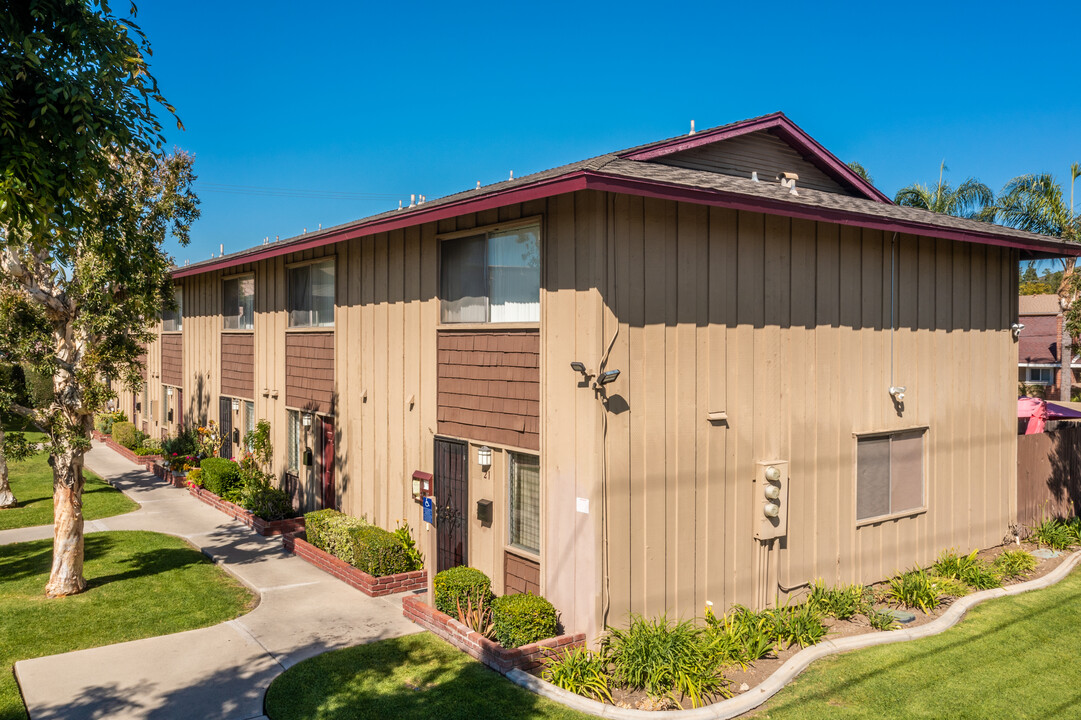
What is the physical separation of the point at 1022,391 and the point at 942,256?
97.6 feet

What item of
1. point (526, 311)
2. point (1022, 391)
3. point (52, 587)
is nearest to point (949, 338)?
point (526, 311)

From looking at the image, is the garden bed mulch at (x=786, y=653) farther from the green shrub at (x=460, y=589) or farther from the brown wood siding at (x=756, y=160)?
the brown wood siding at (x=756, y=160)

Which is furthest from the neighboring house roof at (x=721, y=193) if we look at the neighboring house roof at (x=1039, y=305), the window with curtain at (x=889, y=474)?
the neighboring house roof at (x=1039, y=305)

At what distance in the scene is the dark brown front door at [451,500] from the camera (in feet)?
33.8

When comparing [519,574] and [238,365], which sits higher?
[238,365]

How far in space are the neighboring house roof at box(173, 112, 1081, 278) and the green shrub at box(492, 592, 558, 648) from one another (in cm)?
432

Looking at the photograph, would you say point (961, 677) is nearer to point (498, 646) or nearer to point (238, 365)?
point (498, 646)

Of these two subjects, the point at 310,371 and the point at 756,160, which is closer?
the point at 756,160

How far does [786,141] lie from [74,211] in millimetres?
9883

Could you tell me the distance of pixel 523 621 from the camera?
823 centimetres

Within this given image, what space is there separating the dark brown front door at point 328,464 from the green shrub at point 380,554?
264cm

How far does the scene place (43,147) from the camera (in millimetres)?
7234

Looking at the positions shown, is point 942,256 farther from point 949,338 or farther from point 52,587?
point 52,587

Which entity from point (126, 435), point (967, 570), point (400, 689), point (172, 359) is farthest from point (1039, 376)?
point (400, 689)
